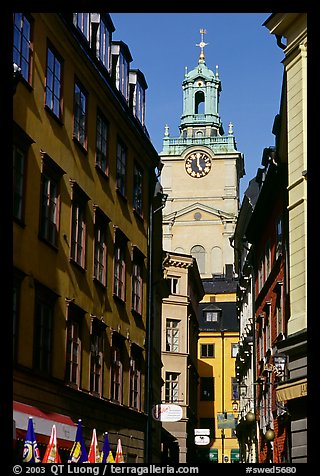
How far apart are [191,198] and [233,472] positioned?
420 cm

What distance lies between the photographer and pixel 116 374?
10914 mm

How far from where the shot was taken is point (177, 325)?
Result: 1312cm

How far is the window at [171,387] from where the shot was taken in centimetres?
1177

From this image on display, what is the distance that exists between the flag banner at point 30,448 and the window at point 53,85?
3175mm

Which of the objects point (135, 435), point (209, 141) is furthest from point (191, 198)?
point (135, 435)

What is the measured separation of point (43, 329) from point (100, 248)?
3.59ft

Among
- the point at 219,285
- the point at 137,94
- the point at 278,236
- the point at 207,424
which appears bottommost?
the point at 207,424

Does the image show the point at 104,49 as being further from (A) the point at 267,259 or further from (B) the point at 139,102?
(A) the point at 267,259

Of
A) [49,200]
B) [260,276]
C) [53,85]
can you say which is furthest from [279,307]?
[53,85]

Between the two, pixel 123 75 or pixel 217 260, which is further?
pixel 217 260

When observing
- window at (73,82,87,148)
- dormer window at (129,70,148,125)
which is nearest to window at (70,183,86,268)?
window at (73,82,87,148)

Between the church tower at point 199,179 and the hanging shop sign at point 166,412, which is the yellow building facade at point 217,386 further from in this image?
the church tower at point 199,179

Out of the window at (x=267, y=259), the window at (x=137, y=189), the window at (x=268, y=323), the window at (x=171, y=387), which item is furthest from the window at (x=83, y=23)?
the window at (x=268, y=323)
